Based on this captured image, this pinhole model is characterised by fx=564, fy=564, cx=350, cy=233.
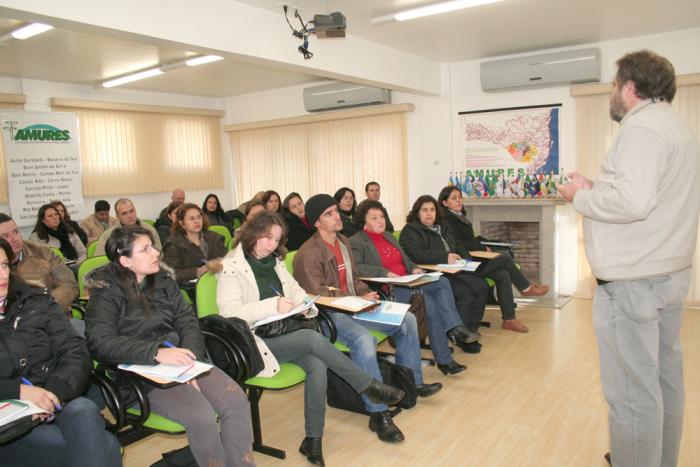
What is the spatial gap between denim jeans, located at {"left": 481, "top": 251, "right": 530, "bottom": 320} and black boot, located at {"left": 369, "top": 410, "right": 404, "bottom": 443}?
214 cm

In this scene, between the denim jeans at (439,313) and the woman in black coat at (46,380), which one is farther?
the denim jeans at (439,313)

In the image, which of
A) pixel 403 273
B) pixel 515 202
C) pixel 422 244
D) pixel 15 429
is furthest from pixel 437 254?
pixel 15 429

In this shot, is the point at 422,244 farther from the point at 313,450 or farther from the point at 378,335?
the point at 313,450

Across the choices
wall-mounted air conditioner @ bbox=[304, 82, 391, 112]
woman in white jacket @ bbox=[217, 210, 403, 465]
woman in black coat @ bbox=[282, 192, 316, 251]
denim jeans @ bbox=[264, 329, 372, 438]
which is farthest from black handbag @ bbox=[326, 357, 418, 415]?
wall-mounted air conditioner @ bbox=[304, 82, 391, 112]

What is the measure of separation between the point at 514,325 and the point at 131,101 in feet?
19.9

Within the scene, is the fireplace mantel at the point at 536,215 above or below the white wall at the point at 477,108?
below

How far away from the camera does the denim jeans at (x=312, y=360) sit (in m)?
2.81

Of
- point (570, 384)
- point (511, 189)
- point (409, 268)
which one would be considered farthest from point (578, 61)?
point (570, 384)

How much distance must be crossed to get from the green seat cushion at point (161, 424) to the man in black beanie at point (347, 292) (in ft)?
3.66

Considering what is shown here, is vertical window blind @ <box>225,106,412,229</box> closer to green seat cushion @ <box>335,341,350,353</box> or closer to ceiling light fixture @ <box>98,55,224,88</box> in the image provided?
ceiling light fixture @ <box>98,55,224,88</box>

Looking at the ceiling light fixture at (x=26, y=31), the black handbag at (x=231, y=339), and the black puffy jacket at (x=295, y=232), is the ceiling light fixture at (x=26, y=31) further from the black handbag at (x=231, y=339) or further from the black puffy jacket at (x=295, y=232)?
the black handbag at (x=231, y=339)

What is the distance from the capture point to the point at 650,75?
204 cm

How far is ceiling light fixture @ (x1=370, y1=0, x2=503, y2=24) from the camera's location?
425 cm

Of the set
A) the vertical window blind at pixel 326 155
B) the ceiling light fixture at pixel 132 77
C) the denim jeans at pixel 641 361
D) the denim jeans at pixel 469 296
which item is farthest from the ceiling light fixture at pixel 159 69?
the denim jeans at pixel 641 361
